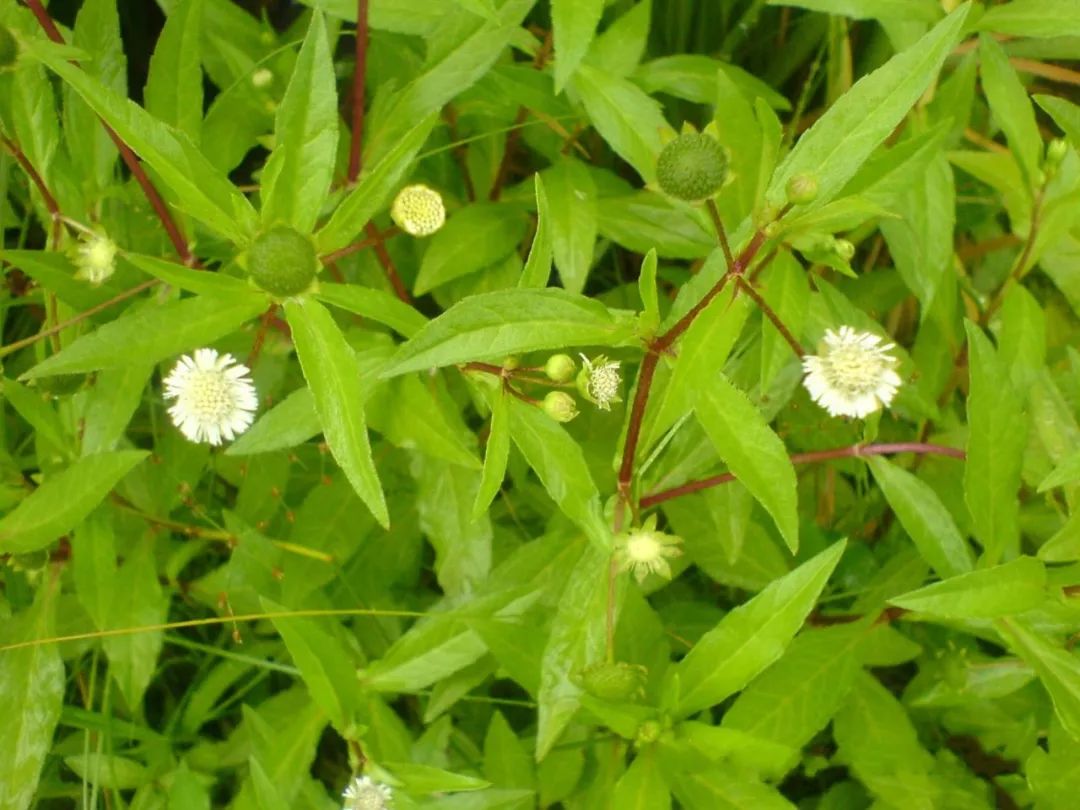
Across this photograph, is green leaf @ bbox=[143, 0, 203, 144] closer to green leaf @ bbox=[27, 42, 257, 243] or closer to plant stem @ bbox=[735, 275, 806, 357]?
green leaf @ bbox=[27, 42, 257, 243]

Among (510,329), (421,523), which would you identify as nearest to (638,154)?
(510,329)

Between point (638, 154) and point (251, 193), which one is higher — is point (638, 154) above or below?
below

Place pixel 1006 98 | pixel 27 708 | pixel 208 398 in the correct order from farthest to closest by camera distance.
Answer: pixel 1006 98 < pixel 27 708 < pixel 208 398

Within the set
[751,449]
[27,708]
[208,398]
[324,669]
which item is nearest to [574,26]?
[751,449]

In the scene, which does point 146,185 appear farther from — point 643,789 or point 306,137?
point 643,789

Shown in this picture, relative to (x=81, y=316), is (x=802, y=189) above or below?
below

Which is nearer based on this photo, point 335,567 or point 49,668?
point 49,668

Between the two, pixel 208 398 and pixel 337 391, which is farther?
pixel 208 398

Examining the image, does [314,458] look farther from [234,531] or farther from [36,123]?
[36,123]
